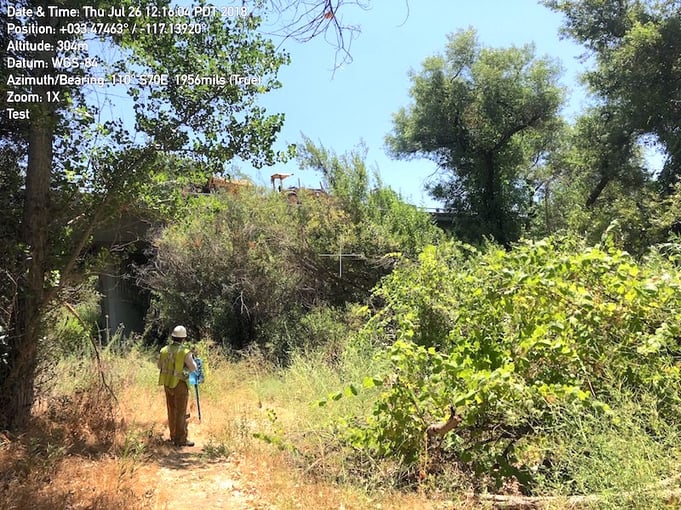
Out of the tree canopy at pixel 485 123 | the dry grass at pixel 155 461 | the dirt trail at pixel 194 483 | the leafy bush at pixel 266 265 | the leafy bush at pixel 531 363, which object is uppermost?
the tree canopy at pixel 485 123

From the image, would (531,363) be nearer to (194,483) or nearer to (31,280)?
(194,483)

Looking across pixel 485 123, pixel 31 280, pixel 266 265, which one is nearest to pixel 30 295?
pixel 31 280

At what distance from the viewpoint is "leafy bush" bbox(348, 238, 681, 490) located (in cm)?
348

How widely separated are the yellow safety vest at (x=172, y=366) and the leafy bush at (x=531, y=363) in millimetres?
2960

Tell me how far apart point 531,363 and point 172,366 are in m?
4.62

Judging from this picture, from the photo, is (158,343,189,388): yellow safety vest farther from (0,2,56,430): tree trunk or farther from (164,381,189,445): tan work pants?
(0,2,56,430): tree trunk

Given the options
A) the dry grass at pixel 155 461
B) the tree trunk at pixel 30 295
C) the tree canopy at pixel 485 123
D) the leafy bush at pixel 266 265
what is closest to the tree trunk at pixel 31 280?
the tree trunk at pixel 30 295

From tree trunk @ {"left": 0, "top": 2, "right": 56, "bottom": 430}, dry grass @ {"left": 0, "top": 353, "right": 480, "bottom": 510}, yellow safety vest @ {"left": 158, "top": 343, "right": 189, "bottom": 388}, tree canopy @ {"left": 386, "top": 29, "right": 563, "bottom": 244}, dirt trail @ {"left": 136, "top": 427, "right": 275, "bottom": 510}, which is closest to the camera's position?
dry grass @ {"left": 0, "top": 353, "right": 480, "bottom": 510}

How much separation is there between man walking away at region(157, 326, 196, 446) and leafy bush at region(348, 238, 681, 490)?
2.94 metres

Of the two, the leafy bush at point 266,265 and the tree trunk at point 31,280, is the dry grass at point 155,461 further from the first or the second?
the leafy bush at point 266,265

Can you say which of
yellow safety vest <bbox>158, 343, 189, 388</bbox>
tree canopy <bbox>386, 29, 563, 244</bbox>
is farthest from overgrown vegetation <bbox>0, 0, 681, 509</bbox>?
tree canopy <bbox>386, 29, 563, 244</bbox>

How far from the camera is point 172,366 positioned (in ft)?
21.1

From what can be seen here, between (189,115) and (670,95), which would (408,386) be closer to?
(189,115)

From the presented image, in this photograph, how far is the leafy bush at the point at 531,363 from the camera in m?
3.48
